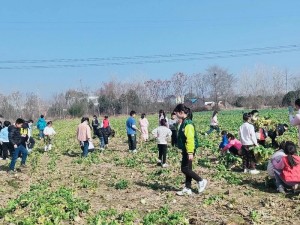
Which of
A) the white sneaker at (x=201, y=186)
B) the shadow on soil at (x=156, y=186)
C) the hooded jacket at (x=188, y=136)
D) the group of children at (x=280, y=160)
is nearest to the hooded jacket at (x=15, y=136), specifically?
the shadow on soil at (x=156, y=186)

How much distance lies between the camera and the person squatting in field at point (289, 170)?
9.27 m

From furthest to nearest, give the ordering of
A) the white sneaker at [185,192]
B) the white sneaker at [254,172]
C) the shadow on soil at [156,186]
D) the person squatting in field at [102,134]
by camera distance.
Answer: the person squatting in field at [102,134], the white sneaker at [254,172], the shadow on soil at [156,186], the white sneaker at [185,192]

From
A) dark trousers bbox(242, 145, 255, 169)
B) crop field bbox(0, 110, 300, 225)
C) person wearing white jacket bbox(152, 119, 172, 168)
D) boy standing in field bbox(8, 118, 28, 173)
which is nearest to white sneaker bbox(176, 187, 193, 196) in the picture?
crop field bbox(0, 110, 300, 225)

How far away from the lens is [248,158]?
12352 mm

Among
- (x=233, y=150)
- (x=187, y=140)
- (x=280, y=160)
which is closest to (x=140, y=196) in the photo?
(x=187, y=140)

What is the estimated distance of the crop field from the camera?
7.92m

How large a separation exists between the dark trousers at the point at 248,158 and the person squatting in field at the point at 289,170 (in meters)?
2.56

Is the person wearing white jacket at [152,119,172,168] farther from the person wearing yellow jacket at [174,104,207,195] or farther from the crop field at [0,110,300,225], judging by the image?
the person wearing yellow jacket at [174,104,207,195]

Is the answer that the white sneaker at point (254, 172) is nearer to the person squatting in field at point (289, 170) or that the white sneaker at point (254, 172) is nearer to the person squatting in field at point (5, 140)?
the person squatting in field at point (289, 170)

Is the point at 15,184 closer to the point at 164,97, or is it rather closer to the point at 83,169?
the point at 83,169

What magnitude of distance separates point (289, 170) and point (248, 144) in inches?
111

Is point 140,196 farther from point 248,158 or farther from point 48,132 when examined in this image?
point 48,132

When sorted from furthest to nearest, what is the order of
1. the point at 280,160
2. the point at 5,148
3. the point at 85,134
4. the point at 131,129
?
the point at 131,129
the point at 85,134
the point at 5,148
the point at 280,160

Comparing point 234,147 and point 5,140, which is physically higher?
point 5,140
